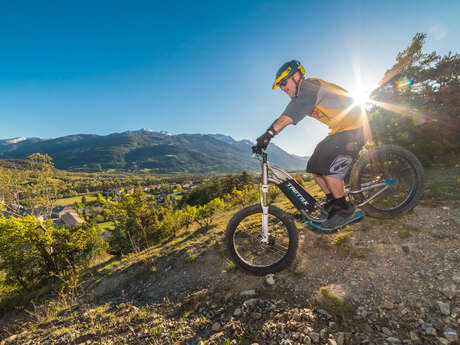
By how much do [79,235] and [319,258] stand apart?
2467cm

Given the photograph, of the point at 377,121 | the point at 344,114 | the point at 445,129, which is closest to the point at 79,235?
the point at 344,114

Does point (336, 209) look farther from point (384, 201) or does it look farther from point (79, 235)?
point (79, 235)

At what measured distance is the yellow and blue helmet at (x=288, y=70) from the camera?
11.6 feet

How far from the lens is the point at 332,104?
143 inches

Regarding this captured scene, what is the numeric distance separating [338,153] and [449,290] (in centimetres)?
258

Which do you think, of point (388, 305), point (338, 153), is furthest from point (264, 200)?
point (388, 305)

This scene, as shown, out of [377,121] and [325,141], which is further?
[377,121]

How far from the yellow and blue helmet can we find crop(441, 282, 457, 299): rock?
4325 millimetres

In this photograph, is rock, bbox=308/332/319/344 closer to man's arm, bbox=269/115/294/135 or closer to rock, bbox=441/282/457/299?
rock, bbox=441/282/457/299

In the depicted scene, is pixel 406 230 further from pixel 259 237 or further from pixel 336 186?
pixel 259 237

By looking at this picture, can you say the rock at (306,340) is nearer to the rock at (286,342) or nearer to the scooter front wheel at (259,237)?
the rock at (286,342)

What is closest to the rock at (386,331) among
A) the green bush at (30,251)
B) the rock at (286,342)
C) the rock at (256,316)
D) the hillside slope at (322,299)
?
the hillside slope at (322,299)

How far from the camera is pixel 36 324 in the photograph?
206 inches

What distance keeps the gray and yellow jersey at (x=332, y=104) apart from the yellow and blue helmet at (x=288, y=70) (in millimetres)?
296
